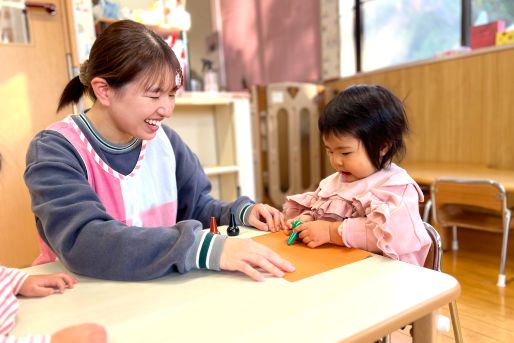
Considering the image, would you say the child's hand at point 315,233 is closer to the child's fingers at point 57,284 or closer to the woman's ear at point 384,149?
the woman's ear at point 384,149

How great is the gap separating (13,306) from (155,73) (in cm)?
52

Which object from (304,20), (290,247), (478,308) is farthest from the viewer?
(304,20)

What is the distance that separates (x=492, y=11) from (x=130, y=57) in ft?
10.00

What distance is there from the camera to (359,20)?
4.07 metres

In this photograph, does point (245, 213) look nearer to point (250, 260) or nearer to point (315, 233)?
point (315, 233)

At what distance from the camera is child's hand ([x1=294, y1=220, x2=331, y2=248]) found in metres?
0.83

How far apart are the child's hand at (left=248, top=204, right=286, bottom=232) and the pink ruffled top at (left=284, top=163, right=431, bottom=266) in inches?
4.1

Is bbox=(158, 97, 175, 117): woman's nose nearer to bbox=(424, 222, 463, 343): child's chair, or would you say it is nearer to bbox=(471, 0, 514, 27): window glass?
bbox=(424, 222, 463, 343): child's chair

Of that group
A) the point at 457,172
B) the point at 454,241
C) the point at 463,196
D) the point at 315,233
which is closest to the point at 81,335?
the point at 315,233

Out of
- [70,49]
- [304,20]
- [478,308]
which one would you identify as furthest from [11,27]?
[304,20]

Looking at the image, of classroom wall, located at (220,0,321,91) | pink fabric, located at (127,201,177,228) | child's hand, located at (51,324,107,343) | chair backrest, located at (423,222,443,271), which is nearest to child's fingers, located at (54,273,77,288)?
child's hand, located at (51,324,107,343)

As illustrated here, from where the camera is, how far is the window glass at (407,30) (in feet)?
10.7

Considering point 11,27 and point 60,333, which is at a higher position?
point 11,27

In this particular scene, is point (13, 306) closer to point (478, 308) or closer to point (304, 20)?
point (478, 308)
